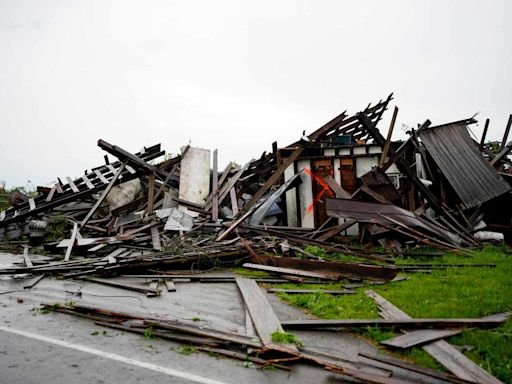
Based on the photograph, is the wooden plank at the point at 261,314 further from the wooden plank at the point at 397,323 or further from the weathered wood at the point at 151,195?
the weathered wood at the point at 151,195

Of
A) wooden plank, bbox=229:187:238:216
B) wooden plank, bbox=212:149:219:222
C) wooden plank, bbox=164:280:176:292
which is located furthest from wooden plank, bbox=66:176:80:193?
wooden plank, bbox=164:280:176:292

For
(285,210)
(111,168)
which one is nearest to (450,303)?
(285,210)

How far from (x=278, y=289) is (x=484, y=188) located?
26.5 ft

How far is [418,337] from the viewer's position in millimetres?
3588

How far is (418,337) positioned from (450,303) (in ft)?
4.52

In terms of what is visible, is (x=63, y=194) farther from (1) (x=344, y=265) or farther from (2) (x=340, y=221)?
(1) (x=344, y=265)

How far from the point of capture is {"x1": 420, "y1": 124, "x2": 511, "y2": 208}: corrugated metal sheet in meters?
10.3

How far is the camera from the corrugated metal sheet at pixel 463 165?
33.8ft

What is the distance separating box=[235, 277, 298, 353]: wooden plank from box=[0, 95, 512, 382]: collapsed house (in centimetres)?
9

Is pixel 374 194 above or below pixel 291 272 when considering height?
above

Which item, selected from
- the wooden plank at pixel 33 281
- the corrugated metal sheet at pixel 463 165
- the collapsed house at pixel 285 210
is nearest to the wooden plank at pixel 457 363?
the collapsed house at pixel 285 210

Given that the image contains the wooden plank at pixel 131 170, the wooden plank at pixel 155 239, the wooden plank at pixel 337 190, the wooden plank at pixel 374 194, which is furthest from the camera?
the wooden plank at pixel 131 170

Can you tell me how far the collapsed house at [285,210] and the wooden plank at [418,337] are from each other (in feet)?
6.86

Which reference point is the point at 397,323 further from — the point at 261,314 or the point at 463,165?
the point at 463,165
